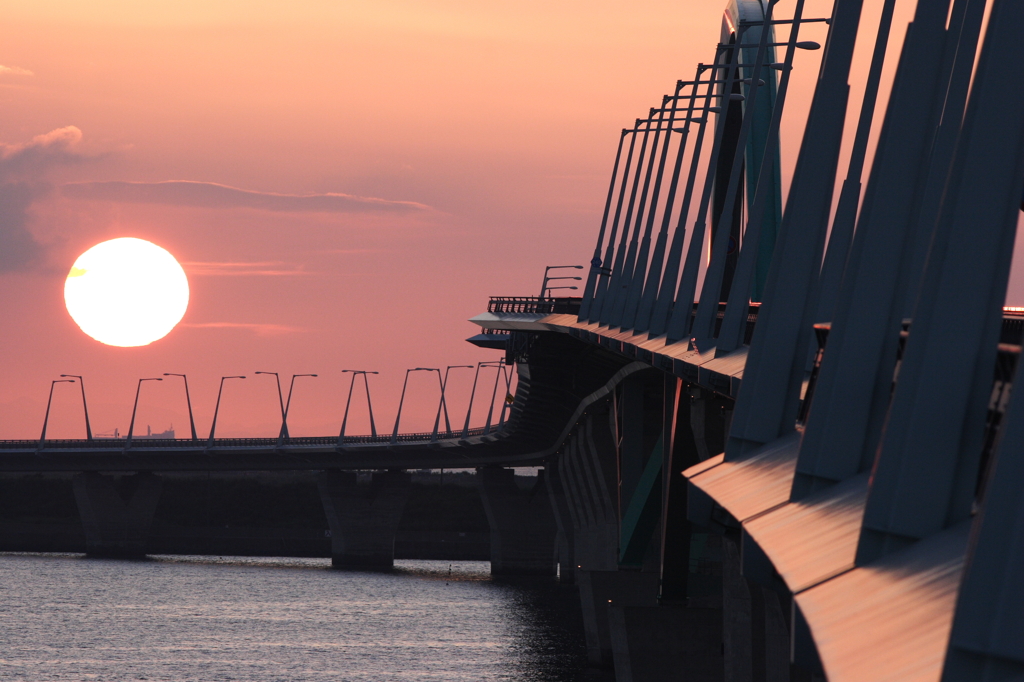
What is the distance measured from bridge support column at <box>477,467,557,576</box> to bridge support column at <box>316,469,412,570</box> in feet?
45.4

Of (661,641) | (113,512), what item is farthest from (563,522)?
(661,641)

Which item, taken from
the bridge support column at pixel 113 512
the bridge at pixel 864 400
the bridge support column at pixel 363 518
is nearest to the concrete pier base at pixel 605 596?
the bridge at pixel 864 400

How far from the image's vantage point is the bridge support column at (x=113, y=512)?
586ft

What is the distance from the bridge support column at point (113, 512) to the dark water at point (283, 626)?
67.1 feet

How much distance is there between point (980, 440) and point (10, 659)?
2853 inches

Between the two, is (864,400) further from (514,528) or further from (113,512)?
(113,512)

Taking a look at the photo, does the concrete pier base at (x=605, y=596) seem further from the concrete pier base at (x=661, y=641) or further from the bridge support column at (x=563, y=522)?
the bridge support column at (x=563, y=522)

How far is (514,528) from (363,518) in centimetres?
1939

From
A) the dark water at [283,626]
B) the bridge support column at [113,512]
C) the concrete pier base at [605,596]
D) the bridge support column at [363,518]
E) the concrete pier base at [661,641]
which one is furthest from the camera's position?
the bridge support column at [113,512]

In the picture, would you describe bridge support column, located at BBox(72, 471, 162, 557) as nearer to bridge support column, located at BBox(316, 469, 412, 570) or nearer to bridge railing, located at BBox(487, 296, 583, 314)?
bridge support column, located at BBox(316, 469, 412, 570)

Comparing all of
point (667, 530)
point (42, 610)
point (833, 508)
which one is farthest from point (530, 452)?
point (833, 508)

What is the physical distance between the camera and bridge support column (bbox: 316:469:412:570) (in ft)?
547

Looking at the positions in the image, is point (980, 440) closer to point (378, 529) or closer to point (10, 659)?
point (10, 659)

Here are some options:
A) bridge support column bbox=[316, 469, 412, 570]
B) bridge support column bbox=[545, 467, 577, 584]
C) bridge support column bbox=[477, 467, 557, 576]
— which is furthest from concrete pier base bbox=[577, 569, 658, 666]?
bridge support column bbox=[316, 469, 412, 570]
